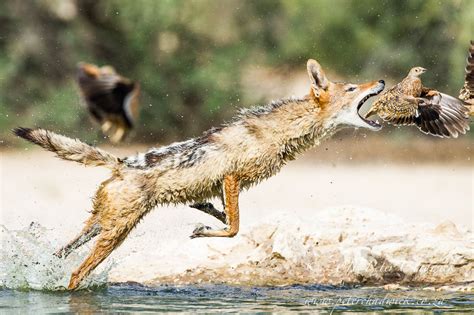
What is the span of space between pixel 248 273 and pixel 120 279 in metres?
1.00

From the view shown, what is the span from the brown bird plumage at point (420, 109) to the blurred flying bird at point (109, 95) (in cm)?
243

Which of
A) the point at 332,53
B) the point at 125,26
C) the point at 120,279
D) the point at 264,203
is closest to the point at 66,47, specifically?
the point at 125,26

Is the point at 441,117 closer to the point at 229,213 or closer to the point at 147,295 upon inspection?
the point at 229,213

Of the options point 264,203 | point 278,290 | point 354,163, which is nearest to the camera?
point 278,290

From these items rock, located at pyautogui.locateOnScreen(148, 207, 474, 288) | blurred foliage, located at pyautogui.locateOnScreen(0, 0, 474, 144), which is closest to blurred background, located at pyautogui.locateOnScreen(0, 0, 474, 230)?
blurred foliage, located at pyautogui.locateOnScreen(0, 0, 474, 144)

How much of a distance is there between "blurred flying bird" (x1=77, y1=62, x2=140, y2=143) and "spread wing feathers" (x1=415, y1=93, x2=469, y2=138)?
106 inches

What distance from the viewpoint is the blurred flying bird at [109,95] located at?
7473 mm

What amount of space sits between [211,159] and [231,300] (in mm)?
1077

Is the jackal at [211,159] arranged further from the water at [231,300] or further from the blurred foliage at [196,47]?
the blurred foliage at [196,47]

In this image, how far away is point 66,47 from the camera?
53.9 ft

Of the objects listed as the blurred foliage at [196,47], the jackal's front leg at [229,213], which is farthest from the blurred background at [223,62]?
the jackal's front leg at [229,213]

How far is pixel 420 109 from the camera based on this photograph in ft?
30.3

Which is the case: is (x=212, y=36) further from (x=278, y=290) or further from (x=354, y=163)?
(x=278, y=290)

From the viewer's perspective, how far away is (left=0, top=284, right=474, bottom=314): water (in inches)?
309
